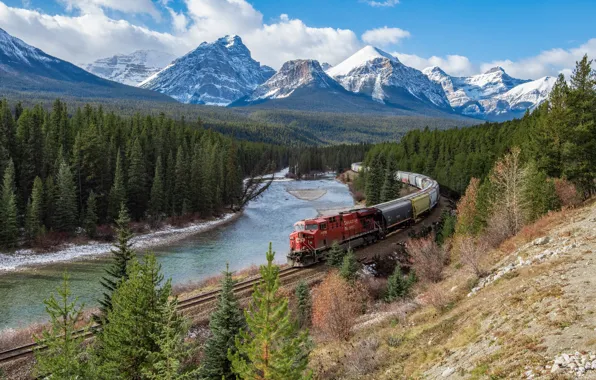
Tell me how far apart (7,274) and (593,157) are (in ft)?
211

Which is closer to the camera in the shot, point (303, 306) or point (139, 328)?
point (139, 328)

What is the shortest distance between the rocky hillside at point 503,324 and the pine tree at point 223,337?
196 inches

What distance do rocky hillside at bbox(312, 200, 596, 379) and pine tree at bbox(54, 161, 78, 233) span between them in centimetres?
5159

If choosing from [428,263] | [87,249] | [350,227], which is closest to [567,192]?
[428,263]

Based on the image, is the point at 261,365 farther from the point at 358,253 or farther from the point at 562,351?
the point at 358,253

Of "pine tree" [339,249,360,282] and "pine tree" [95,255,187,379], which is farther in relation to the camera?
"pine tree" [339,249,360,282]

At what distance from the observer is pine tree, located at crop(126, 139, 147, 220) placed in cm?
7494

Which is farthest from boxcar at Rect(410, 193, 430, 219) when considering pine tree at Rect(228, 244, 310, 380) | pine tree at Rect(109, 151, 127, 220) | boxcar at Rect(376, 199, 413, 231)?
pine tree at Rect(228, 244, 310, 380)

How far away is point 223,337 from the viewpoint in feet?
69.5

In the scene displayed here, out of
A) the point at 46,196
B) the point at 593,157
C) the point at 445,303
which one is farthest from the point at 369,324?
the point at 46,196

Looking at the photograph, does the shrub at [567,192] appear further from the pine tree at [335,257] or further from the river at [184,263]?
the river at [184,263]

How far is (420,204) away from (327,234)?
23207 millimetres

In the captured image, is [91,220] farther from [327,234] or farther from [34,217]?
[327,234]

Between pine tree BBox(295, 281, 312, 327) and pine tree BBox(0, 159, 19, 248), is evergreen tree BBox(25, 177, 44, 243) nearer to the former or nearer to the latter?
pine tree BBox(0, 159, 19, 248)
